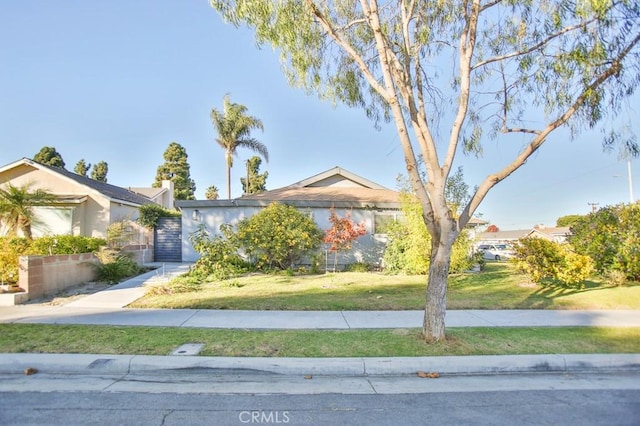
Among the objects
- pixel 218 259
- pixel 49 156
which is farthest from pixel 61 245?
pixel 49 156

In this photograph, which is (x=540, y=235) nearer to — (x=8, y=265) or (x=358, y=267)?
(x=358, y=267)

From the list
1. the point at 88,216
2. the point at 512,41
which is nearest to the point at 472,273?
the point at 512,41

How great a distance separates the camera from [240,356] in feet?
18.2

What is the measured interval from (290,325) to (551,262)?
8010 millimetres

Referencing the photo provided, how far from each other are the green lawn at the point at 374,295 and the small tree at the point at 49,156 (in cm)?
3811

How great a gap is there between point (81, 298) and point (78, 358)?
5.09 m

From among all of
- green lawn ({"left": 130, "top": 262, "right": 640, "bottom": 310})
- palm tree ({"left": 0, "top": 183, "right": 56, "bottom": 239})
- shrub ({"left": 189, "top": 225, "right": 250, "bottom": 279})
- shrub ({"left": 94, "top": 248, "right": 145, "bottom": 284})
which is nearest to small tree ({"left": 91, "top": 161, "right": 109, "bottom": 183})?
palm tree ({"left": 0, "top": 183, "right": 56, "bottom": 239})

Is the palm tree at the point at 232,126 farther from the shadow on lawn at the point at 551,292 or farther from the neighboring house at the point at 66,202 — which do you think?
the shadow on lawn at the point at 551,292

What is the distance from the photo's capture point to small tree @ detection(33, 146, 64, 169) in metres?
40.1

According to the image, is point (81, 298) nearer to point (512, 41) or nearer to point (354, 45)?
point (354, 45)

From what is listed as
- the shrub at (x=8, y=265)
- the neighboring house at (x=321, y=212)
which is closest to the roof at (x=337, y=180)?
the neighboring house at (x=321, y=212)

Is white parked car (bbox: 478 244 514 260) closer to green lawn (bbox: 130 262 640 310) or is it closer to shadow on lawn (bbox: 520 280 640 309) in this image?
shadow on lawn (bbox: 520 280 640 309)

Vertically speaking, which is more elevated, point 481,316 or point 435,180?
point 435,180

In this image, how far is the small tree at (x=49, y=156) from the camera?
4006 centimetres
